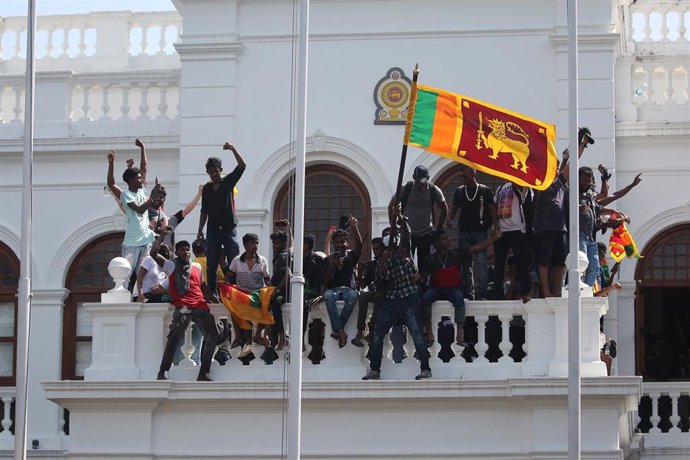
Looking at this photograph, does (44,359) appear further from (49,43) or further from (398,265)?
(398,265)

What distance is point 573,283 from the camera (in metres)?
20.6

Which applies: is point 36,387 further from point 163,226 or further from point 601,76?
point 601,76

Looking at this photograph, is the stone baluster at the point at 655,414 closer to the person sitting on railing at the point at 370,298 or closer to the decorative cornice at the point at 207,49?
the person sitting on railing at the point at 370,298

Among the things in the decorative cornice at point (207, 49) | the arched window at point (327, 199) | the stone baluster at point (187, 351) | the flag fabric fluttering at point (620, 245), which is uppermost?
the decorative cornice at point (207, 49)

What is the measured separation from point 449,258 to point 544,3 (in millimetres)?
6716

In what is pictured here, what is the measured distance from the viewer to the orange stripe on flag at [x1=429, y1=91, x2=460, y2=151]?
22094mm

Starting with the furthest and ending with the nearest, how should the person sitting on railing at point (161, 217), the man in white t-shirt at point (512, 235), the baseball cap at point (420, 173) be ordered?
the person sitting on railing at point (161, 217)
the baseball cap at point (420, 173)
the man in white t-shirt at point (512, 235)

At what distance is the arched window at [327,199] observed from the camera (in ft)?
→ 89.0

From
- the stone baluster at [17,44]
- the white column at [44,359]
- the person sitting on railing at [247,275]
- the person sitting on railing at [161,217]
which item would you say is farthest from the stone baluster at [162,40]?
the person sitting on railing at [247,275]

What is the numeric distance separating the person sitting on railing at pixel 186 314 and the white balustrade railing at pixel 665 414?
20.5 ft

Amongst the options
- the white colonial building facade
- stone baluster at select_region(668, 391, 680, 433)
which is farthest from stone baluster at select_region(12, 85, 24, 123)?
stone baluster at select_region(668, 391, 680, 433)

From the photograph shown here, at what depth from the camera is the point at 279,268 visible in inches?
861

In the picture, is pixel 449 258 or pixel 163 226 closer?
pixel 449 258

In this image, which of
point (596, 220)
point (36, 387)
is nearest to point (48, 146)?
point (36, 387)
